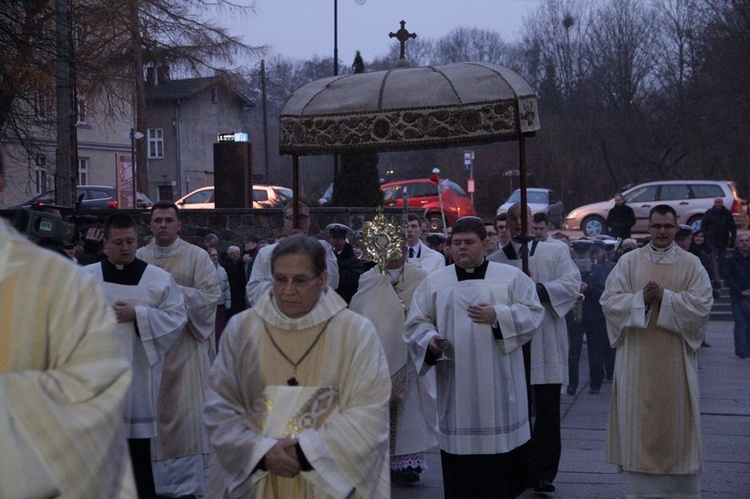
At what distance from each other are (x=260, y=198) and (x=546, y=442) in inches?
730

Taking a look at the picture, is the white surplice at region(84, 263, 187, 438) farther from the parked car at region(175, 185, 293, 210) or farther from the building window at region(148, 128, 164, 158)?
the building window at region(148, 128, 164, 158)

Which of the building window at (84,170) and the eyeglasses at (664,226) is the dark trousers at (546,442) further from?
the building window at (84,170)

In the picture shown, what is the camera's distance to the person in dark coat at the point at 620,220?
2117 centimetres

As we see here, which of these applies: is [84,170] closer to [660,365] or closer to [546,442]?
[546,442]

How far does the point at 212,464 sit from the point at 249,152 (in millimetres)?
15559

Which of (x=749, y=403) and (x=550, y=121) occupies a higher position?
(x=550, y=121)

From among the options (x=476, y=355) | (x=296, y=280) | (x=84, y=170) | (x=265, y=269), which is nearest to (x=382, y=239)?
(x=265, y=269)

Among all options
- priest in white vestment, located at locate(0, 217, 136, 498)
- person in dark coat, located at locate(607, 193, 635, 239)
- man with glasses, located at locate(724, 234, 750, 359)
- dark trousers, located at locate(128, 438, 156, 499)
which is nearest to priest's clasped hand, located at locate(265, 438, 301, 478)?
priest in white vestment, located at locate(0, 217, 136, 498)

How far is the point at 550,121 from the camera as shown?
47.4 metres

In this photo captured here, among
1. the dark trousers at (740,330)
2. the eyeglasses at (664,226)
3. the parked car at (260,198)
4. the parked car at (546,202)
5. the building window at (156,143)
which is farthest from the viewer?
the building window at (156,143)

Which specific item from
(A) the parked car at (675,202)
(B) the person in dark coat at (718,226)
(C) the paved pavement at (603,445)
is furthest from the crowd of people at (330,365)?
(A) the parked car at (675,202)

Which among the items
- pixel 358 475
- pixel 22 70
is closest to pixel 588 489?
pixel 358 475

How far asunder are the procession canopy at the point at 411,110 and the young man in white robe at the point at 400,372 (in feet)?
2.88

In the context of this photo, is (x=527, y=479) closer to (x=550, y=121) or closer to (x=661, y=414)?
(x=661, y=414)
